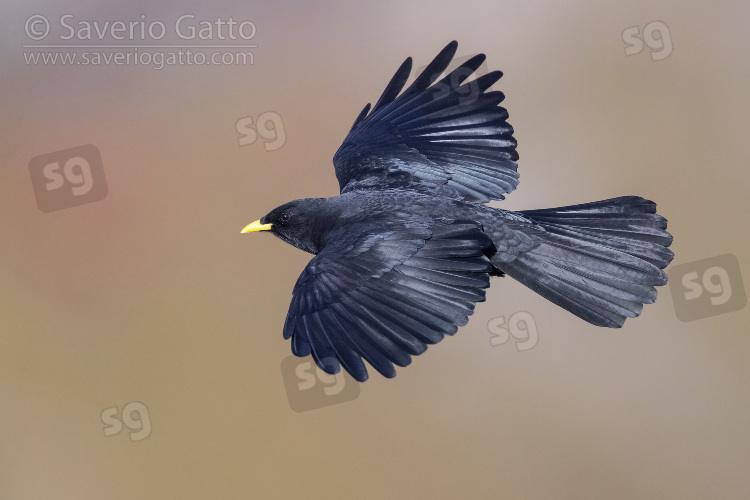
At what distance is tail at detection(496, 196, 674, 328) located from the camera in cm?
354

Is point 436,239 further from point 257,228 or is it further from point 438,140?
point 438,140

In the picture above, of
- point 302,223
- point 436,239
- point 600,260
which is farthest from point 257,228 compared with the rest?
point 600,260

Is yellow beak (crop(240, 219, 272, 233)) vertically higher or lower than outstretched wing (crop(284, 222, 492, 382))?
higher

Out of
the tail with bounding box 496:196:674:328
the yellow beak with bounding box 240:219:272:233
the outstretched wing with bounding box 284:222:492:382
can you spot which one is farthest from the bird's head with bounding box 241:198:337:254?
the tail with bounding box 496:196:674:328

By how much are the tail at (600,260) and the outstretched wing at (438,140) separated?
579mm

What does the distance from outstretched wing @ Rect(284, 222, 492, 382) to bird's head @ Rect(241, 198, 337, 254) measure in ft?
1.23

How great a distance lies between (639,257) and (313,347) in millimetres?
1411

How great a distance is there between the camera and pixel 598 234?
12.4 feet

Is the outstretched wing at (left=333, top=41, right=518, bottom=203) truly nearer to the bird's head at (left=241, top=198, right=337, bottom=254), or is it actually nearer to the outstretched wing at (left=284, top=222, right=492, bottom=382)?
the bird's head at (left=241, top=198, right=337, bottom=254)

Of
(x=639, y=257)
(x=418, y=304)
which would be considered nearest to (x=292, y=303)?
(x=418, y=304)

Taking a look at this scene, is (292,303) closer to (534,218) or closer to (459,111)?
(534,218)

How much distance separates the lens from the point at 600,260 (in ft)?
12.1

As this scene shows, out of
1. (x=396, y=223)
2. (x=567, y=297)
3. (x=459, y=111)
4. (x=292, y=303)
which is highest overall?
(x=459, y=111)

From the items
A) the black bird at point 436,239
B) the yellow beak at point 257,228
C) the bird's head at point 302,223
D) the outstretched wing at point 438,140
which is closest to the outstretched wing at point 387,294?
the black bird at point 436,239
